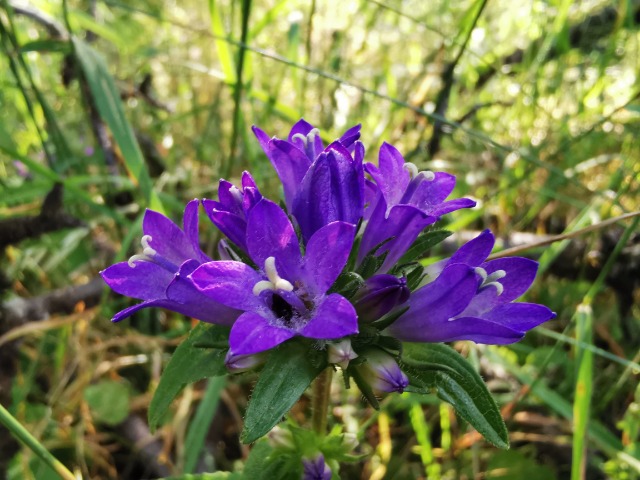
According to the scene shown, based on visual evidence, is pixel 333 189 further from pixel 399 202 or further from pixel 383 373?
pixel 383 373

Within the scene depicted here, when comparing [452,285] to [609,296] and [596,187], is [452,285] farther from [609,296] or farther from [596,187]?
[596,187]

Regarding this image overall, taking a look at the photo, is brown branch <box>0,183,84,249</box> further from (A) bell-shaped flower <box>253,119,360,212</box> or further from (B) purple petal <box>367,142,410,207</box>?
(B) purple petal <box>367,142,410,207</box>

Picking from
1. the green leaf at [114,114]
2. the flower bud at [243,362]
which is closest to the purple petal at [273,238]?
the flower bud at [243,362]

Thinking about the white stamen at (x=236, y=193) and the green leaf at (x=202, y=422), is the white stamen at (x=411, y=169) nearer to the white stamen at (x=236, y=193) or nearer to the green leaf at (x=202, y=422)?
the white stamen at (x=236, y=193)

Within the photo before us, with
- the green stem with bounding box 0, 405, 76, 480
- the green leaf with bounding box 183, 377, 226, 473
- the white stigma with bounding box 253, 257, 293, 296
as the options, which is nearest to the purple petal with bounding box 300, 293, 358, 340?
the white stigma with bounding box 253, 257, 293, 296

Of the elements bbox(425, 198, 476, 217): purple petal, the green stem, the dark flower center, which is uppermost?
bbox(425, 198, 476, 217): purple petal

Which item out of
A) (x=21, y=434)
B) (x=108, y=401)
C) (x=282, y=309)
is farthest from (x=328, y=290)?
(x=108, y=401)

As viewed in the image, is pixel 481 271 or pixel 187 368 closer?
pixel 481 271
